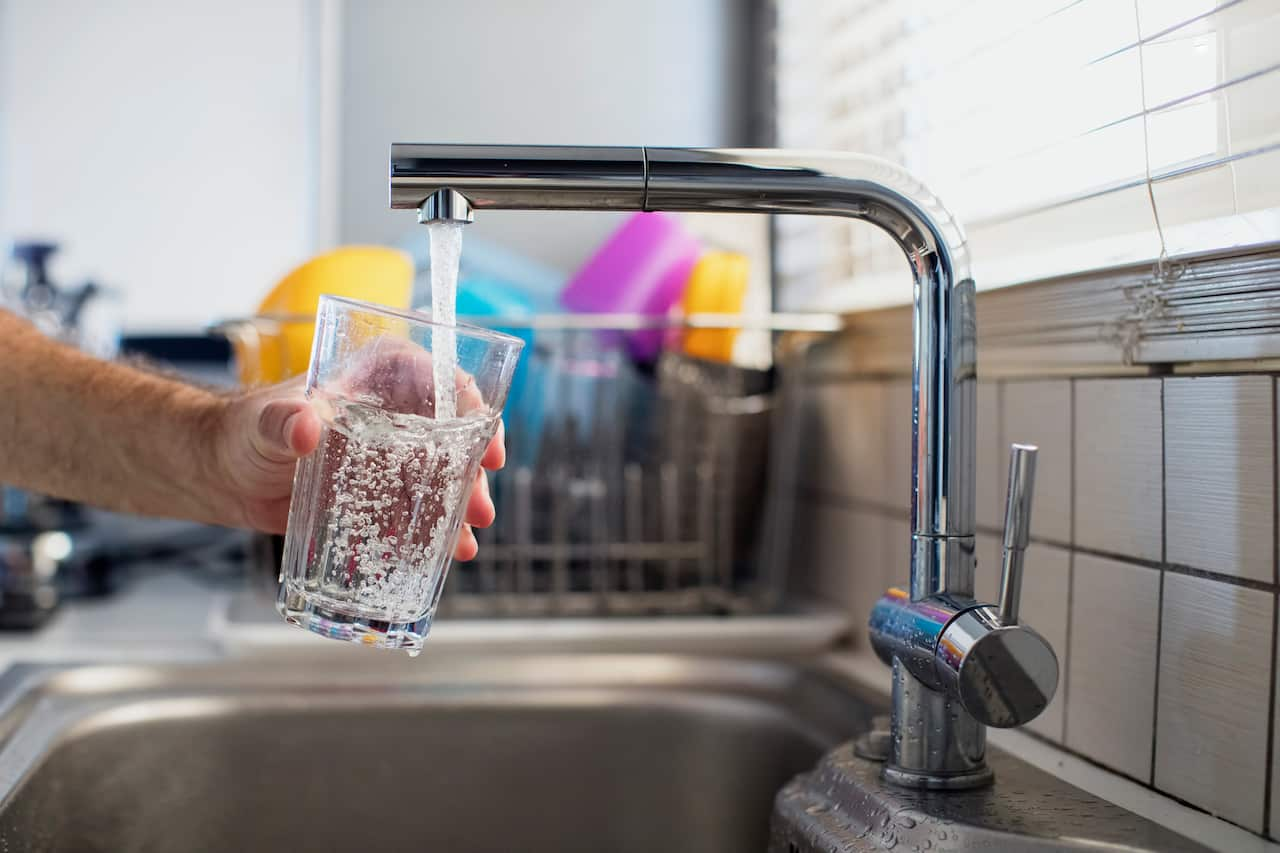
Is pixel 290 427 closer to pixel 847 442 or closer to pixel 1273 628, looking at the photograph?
pixel 1273 628

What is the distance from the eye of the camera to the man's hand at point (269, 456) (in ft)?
2.00

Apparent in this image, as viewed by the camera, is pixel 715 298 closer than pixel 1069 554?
No

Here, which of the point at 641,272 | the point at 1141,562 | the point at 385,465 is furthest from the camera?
the point at 641,272

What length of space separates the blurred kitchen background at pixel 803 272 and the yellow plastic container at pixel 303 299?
0.04 metres

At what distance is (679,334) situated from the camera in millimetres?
1145

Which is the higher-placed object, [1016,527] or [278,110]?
[278,110]

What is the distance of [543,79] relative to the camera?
156 cm

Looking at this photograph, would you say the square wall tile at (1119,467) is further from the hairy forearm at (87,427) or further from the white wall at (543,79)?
the white wall at (543,79)

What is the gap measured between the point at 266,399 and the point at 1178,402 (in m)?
0.55

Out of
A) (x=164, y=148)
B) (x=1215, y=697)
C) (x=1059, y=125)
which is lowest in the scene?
(x=1215, y=697)

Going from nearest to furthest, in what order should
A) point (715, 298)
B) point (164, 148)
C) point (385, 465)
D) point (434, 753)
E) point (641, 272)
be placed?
1. point (385, 465)
2. point (434, 753)
3. point (715, 298)
4. point (641, 272)
5. point (164, 148)

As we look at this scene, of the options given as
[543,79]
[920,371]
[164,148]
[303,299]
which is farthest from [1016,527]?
[164,148]

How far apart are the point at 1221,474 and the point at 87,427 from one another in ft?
2.54

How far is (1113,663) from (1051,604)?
0.23 ft
